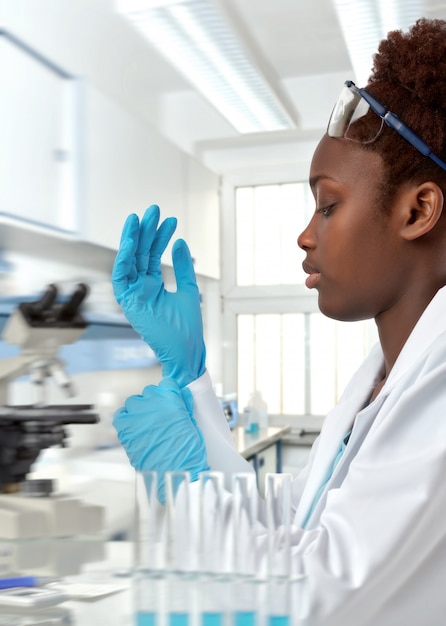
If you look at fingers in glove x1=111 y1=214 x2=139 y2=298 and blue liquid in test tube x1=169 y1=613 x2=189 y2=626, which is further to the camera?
fingers in glove x1=111 y1=214 x2=139 y2=298

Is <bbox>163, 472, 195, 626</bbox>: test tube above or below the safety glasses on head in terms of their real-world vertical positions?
below

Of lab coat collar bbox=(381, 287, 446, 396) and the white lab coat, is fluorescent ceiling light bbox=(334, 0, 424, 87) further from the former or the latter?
the white lab coat

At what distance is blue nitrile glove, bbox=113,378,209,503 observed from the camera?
3.99ft

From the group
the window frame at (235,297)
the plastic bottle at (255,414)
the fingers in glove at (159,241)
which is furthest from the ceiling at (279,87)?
the fingers in glove at (159,241)

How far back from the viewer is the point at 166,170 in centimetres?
370

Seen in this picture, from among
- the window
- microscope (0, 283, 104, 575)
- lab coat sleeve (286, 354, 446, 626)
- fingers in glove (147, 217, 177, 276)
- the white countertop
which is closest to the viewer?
lab coat sleeve (286, 354, 446, 626)

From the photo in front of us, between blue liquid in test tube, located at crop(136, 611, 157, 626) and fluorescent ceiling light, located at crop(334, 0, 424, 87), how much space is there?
2385mm

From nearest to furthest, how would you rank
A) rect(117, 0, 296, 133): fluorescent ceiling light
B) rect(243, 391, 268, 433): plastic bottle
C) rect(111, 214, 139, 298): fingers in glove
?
rect(111, 214, 139, 298): fingers in glove → rect(117, 0, 296, 133): fluorescent ceiling light → rect(243, 391, 268, 433): plastic bottle

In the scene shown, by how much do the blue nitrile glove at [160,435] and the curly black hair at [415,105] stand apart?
0.54 m

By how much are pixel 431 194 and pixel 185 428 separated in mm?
581

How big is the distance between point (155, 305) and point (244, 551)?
0.90 metres

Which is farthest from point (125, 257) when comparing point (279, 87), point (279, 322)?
point (279, 322)

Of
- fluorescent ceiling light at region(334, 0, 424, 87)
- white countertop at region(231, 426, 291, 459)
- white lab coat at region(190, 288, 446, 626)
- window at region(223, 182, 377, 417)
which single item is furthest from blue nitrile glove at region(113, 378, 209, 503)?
window at region(223, 182, 377, 417)

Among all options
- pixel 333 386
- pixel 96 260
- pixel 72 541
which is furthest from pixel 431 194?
pixel 333 386
